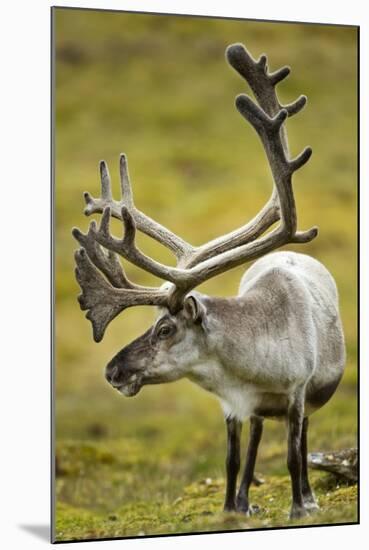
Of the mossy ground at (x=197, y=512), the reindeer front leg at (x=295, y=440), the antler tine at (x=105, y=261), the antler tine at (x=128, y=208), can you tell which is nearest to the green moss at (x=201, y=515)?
the mossy ground at (x=197, y=512)

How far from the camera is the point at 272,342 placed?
9.07 metres

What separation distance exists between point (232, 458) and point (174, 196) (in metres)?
5.38

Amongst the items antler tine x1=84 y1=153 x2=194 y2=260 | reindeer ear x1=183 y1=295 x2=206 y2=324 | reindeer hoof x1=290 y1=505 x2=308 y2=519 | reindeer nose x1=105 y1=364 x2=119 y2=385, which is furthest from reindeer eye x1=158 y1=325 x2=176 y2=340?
reindeer hoof x1=290 y1=505 x2=308 y2=519

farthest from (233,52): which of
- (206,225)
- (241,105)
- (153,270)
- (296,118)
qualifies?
(206,225)

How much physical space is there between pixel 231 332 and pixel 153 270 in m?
0.65

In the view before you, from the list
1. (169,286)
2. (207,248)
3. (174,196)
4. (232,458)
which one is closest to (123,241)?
(169,286)

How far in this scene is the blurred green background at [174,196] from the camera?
33.0ft

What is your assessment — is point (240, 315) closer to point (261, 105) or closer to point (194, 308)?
point (194, 308)

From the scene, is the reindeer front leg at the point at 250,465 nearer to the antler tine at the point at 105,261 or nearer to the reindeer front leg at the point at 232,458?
the reindeer front leg at the point at 232,458

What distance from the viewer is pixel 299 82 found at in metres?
11.2

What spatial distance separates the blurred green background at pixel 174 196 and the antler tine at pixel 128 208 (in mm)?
539

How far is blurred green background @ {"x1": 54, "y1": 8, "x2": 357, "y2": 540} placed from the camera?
10055 millimetres

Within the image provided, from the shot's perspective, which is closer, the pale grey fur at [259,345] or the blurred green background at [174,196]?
the pale grey fur at [259,345]

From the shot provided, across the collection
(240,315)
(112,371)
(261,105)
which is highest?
(261,105)
